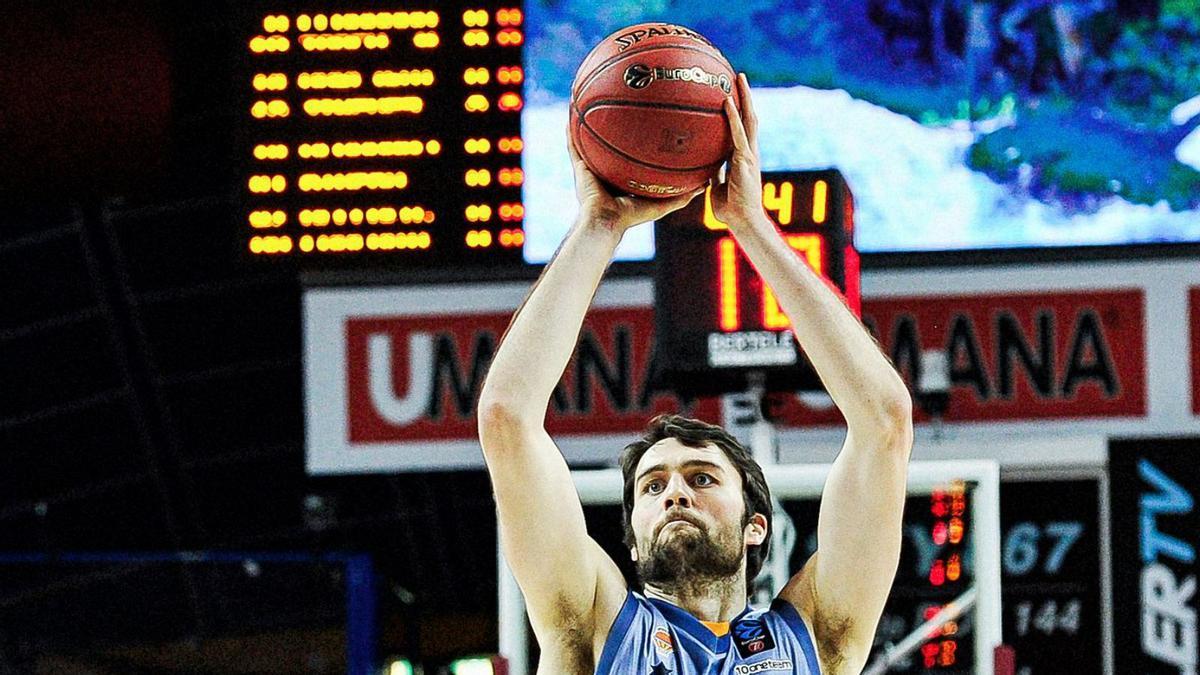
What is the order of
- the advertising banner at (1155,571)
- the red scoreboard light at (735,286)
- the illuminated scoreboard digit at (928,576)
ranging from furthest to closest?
1. the advertising banner at (1155,571)
2. the illuminated scoreboard digit at (928,576)
3. the red scoreboard light at (735,286)

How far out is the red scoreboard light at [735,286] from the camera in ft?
19.0

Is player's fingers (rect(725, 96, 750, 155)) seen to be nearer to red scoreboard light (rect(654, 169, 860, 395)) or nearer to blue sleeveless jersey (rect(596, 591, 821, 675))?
blue sleeveless jersey (rect(596, 591, 821, 675))

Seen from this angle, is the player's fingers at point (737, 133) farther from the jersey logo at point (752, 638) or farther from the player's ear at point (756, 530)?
the jersey logo at point (752, 638)

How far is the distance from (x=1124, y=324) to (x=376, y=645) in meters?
3.09

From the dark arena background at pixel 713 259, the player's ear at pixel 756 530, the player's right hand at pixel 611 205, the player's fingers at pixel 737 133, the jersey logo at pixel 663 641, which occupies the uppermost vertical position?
the dark arena background at pixel 713 259

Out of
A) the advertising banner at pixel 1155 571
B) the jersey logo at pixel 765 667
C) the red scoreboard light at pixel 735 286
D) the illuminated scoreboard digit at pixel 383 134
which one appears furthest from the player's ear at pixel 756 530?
the advertising banner at pixel 1155 571

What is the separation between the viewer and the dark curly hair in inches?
130

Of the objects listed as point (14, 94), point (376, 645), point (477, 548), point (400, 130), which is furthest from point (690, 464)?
point (477, 548)

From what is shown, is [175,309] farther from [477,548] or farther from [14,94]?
[14,94]

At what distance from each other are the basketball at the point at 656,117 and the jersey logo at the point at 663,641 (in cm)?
66

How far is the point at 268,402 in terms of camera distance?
9586mm

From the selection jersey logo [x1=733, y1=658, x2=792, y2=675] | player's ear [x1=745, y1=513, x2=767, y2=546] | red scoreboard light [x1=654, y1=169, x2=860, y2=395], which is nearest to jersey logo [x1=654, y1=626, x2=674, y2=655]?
jersey logo [x1=733, y1=658, x2=792, y2=675]

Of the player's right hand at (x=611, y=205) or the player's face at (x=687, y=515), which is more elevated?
the player's right hand at (x=611, y=205)

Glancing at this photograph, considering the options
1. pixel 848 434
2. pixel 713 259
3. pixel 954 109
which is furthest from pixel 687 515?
pixel 954 109
